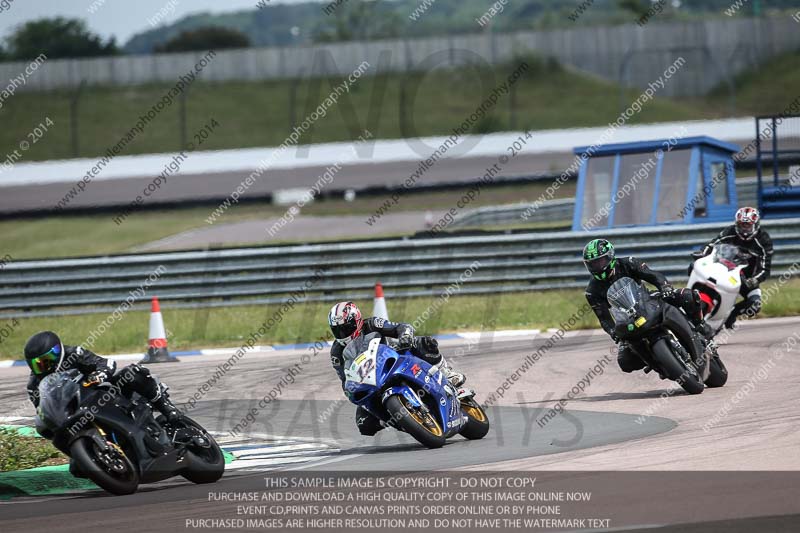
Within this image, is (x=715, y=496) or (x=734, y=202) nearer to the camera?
(x=715, y=496)

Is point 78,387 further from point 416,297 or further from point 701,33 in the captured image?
point 701,33

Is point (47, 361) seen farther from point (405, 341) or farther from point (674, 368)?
point (674, 368)

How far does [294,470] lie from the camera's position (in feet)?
30.0

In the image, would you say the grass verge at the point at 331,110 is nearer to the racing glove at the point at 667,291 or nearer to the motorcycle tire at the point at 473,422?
the racing glove at the point at 667,291

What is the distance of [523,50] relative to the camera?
61438mm

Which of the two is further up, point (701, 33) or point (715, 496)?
point (701, 33)

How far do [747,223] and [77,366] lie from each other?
28.7 ft

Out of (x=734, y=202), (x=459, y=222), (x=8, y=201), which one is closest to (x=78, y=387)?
(x=734, y=202)

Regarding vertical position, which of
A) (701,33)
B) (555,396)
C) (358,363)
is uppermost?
(701,33)

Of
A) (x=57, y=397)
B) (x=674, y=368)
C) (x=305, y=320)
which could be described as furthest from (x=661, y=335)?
(x=305, y=320)

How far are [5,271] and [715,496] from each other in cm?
1622

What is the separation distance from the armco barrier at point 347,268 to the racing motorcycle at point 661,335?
791 cm

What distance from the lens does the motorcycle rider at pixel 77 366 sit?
340 inches

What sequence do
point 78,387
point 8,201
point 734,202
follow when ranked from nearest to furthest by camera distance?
point 78,387 → point 734,202 → point 8,201
